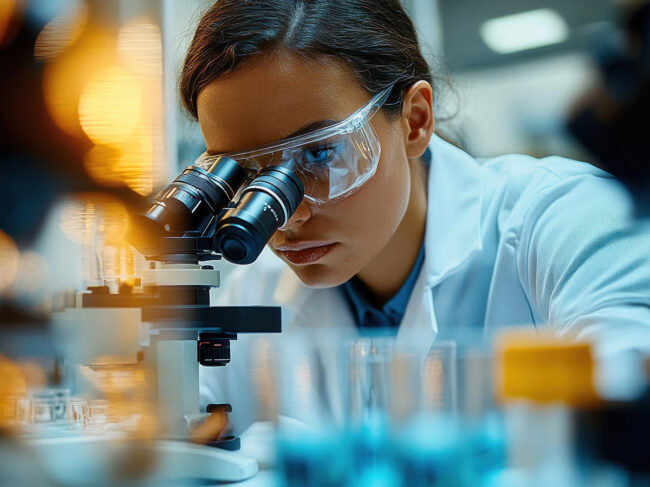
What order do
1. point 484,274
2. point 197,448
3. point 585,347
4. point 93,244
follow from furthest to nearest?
1. point 484,274
2. point 93,244
3. point 197,448
4. point 585,347

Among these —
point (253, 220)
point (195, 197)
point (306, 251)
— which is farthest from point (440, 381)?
point (306, 251)

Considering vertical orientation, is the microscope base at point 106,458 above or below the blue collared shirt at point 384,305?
below

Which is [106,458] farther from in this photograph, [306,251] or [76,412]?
[306,251]

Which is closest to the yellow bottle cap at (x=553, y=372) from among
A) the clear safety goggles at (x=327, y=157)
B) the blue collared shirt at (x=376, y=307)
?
the clear safety goggles at (x=327, y=157)

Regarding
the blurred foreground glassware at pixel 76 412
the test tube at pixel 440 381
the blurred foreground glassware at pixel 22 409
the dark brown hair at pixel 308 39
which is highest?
the dark brown hair at pixel 308 39

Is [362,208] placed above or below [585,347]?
above

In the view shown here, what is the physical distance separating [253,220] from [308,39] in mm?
504

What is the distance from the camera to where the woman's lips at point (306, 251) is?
1339mm

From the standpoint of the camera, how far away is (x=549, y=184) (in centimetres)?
144

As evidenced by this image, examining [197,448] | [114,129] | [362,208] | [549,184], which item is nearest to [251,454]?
[197,448]

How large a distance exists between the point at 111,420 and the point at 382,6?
42.4 inches

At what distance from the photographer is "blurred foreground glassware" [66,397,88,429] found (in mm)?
882

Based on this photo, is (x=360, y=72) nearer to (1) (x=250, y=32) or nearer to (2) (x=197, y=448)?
(1) (x=250, y=32)

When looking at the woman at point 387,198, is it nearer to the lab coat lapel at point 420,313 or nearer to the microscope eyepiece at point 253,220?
the lab coat lapel at point 420,313
